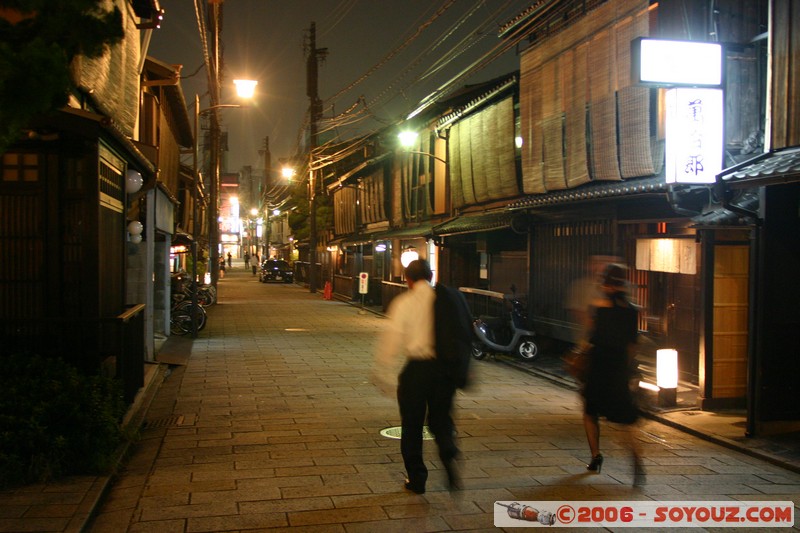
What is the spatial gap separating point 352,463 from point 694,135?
656 centimetres

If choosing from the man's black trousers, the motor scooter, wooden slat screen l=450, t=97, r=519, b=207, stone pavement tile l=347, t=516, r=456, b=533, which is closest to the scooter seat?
the motor scooter

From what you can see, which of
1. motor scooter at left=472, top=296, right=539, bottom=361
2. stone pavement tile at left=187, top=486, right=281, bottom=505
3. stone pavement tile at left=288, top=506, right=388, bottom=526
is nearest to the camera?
stone pavement tile at left=288, top=506, right=388, bottom=526

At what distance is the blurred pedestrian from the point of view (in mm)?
6609

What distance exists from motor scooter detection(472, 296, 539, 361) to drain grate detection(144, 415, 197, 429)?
24.2ft

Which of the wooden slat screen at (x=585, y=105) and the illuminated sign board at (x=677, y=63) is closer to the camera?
the illuminated sign board at (x=677, y=63)

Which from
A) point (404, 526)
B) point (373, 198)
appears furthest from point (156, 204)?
point (373, 198)

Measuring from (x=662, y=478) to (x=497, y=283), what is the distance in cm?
1301

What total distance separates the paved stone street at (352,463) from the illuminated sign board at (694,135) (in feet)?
11.9

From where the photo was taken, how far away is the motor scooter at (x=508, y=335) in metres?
16.2

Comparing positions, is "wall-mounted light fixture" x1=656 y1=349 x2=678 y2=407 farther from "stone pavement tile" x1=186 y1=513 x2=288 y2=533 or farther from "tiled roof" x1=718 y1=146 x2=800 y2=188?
"stone pavement tile" x1=186 y1=513 x2=288 y2=533

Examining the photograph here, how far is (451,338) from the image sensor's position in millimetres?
6617

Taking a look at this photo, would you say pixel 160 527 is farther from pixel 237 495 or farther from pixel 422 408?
pixel 422 408

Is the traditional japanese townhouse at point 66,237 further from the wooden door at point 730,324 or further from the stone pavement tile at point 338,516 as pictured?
the wooden door at point 730,324

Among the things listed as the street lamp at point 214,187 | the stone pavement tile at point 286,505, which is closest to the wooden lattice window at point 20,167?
the stone pavement tile at point 286,505
